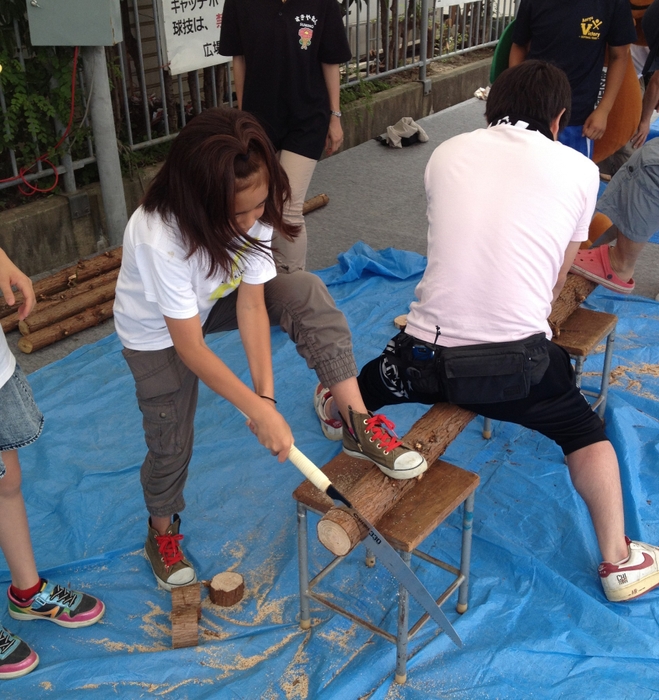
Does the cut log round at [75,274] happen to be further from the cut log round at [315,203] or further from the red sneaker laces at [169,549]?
the red sneaker laces at [169,549]

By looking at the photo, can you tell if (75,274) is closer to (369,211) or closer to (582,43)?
(369,211)

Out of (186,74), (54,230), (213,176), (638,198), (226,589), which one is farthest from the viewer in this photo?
(186,74)

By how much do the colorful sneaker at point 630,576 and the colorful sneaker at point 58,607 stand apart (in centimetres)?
154

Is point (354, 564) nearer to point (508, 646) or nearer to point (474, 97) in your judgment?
point (508, 646)

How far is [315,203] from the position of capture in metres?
5.33

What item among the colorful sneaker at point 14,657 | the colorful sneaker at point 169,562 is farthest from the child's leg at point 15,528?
Result: the colorful sneaker at point 169,562

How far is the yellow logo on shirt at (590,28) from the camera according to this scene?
387 centimetres

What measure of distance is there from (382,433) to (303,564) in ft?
1.43

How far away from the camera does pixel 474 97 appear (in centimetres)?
823

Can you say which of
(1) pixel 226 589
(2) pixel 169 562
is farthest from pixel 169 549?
(1) pixel 226 589

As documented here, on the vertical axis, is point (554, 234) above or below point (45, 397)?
above

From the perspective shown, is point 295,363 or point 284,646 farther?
point 295,363

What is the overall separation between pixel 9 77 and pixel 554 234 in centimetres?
322

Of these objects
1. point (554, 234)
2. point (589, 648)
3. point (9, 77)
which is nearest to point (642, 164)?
point (554, 234)
